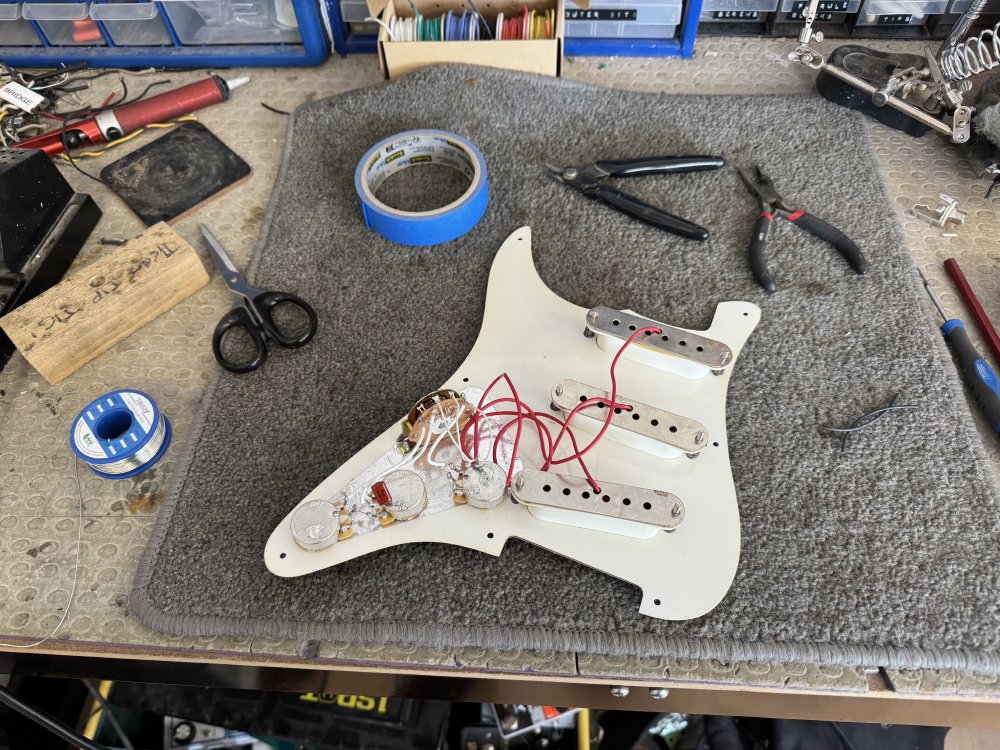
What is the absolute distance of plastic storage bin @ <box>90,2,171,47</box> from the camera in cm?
96

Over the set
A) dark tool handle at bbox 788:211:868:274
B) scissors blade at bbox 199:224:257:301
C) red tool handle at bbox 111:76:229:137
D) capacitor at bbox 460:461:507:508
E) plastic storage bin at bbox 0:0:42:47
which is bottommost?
capacitor at bbox 460:461:507:508

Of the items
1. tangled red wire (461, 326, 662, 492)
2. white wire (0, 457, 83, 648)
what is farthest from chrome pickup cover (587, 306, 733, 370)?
white wire (0, 457, 83, 648)

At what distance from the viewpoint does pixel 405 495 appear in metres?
0.61

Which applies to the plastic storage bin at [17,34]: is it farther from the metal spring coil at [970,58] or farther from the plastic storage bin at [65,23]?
the metal spring coil at [970,58]

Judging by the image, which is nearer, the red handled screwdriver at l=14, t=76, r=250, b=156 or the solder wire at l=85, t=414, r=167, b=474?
the solder wire at l=85, t=414, r=167, b=474

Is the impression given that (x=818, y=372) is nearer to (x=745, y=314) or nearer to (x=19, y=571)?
(x=745, y=314)

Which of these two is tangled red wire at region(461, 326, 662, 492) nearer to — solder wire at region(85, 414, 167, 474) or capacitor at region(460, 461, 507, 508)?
capacitor at region(460, 461, 507, 508)

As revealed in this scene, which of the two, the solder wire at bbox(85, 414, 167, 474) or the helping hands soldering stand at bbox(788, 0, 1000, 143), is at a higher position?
the helping hands soldering stand at bbox(788, 0, 1000, 143)

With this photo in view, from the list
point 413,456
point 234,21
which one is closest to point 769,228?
point 413,456

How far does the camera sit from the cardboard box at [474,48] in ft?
2.99

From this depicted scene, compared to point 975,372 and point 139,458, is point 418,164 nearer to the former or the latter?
point 139,458

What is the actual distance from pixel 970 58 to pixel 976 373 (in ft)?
1.26

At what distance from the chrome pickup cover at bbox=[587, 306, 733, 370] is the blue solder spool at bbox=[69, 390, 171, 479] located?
0.46 metres

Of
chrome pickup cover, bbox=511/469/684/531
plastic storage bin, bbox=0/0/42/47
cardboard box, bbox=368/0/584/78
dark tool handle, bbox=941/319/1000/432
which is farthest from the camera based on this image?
plastic storage bin, bbox=0/0/42/47
